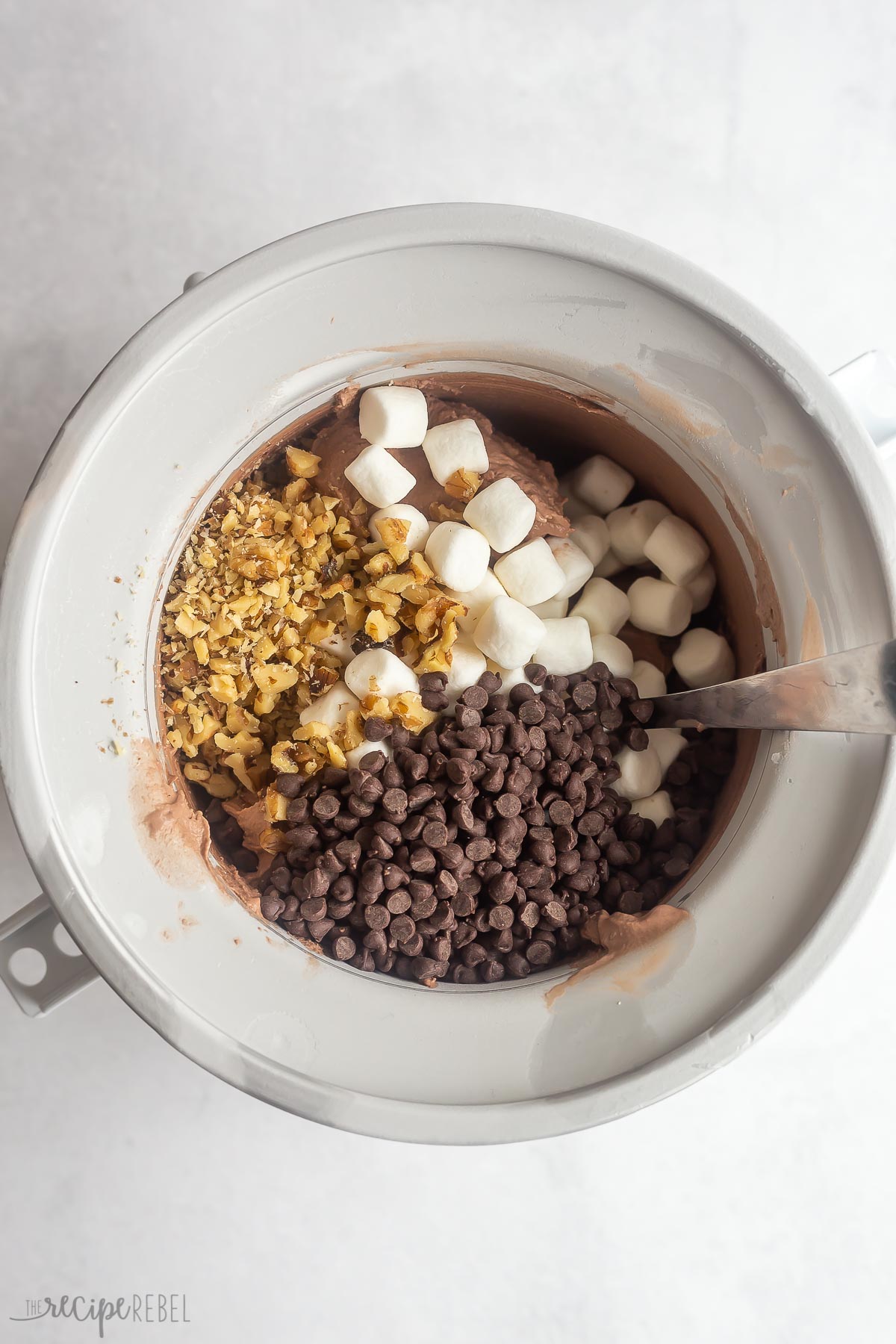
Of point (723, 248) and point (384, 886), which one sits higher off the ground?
point (723, 248)

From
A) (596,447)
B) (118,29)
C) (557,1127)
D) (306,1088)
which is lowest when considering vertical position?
(557,1127)

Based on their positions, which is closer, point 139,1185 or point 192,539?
point 192,539

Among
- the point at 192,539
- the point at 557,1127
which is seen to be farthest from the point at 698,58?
the point at 557,1127

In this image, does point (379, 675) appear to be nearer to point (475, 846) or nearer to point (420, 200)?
point (475, 846)

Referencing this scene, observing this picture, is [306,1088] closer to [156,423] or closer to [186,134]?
[156,423]

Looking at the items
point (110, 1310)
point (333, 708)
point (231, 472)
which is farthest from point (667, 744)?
point (110, 1310)
